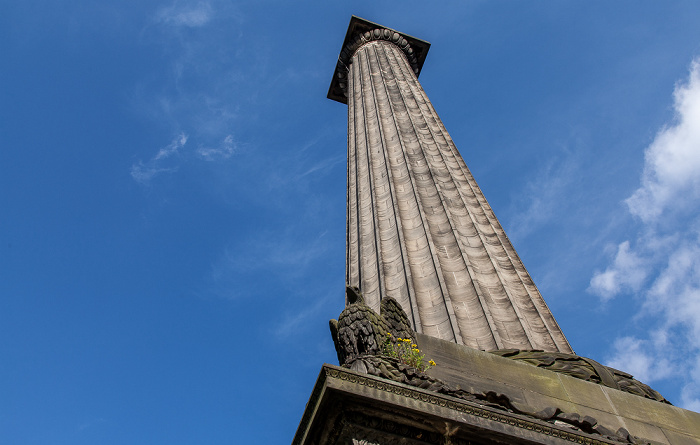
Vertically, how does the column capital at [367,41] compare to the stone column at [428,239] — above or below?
above

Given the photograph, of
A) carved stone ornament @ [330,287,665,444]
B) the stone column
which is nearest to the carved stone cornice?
carved stone ornament @ [330,287,665,444]

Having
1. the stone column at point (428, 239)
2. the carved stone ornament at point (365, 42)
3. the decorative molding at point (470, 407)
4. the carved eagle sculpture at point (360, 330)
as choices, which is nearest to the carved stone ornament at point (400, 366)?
the carved eagle sculpture at point (360, 330)

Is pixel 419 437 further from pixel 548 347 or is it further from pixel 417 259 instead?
pixel 417 259

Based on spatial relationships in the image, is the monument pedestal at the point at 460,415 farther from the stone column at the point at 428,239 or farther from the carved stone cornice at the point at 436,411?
the stone column at the point at 428,239

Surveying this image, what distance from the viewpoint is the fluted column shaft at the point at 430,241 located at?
38.4 ft

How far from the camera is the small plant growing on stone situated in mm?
7598

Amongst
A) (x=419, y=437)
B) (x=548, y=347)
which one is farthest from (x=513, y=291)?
(x=419, y=437)

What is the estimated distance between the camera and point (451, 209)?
1585 cm

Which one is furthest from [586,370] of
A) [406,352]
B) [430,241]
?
[430,241]

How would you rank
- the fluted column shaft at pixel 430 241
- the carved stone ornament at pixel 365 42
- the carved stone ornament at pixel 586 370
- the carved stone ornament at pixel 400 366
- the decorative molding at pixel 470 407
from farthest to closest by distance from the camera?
the carved stone ornament at pixel 365 42, the fluted column shaft at pixel 430 241, the carved stone ornament at pixel 586 370, the carved stone ornament at pixel 400 366, the decorative molding at pixel 470 407

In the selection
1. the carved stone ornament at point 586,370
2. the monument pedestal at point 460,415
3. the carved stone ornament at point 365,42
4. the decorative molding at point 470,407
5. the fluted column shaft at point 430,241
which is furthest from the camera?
the carved stone ornament at point 365,42

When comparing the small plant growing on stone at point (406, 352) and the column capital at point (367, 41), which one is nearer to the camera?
the small plant growing on stone at point (406, 352)

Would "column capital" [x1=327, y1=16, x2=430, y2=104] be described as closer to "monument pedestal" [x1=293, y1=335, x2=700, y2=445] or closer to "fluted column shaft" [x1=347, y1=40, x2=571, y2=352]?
"fluted column shaft" [x1=347, y1=40, x2=571, y2=352]

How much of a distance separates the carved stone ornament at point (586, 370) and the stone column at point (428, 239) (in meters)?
1.19
